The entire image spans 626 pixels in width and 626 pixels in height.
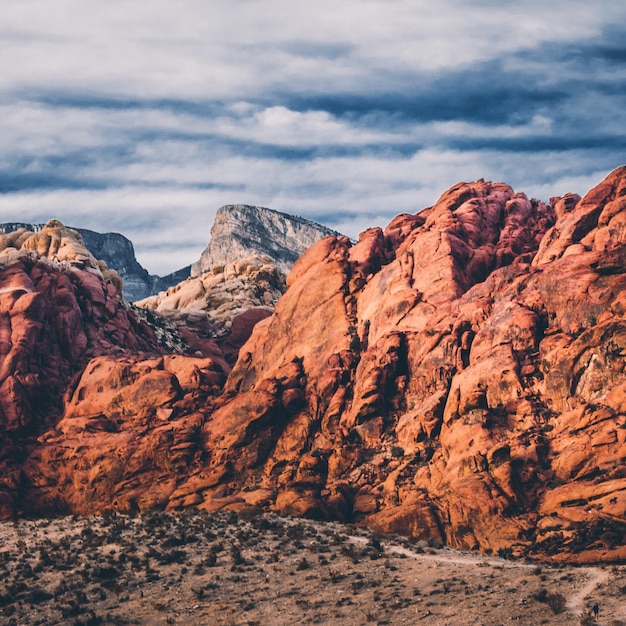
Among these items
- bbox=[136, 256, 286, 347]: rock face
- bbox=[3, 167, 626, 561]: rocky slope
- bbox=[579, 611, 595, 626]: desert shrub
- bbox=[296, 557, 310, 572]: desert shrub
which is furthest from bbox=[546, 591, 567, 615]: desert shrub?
bbox=[136, 256, 286, 347]: rock face

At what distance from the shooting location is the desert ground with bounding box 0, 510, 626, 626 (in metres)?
49.3

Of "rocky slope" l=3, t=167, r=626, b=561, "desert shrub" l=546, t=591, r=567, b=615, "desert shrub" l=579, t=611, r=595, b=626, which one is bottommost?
"desert shrub" l=546, t=591, r=567, b=615

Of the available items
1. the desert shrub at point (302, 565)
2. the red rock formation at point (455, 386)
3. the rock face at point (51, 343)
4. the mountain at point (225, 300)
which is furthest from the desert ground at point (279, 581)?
the mountain at point (225, 300)

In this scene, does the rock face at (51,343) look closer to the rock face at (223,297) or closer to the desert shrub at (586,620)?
the rock face at (223,297)

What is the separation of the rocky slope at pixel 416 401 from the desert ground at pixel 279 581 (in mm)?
4967

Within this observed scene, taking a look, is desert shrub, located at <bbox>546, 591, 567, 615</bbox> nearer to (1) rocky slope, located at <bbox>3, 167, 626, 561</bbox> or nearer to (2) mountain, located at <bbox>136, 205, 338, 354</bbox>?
(1) rocky slope, located at <bbox>3, 167, 626, 561</bbox>

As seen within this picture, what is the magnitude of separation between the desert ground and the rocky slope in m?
4.97

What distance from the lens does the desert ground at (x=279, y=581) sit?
49281mm

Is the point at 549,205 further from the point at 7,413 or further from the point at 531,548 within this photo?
the point at 7,413

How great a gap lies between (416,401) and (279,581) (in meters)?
25.9

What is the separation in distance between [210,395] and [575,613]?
52.5 m

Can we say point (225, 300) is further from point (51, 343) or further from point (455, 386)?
point (455, 386)

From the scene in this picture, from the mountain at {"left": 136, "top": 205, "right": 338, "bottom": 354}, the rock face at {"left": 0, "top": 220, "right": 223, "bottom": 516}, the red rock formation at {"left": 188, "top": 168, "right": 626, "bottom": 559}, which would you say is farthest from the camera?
the mountain at {"left": 136, "top": 205, "right": 338, "bottom": 354}

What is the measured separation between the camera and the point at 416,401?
7775 cm
